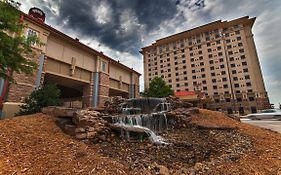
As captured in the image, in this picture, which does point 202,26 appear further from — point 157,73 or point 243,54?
point 157,73

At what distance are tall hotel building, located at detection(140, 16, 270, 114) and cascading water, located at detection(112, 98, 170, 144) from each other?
1332 inches

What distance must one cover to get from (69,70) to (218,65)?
5173cm

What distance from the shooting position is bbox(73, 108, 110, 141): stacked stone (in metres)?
6.63

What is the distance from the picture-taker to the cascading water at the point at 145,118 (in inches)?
292

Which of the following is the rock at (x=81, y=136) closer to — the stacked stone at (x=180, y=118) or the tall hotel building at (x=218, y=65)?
the stacked stone at (x=180, y=118)

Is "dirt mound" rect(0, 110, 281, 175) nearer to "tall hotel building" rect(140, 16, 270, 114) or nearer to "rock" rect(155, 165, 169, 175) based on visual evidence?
"rock" rect(155, 165, 169, 175)

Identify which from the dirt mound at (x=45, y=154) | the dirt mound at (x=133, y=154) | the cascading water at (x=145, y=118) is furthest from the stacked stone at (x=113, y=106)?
the dirt mound at (x=45, y=154)

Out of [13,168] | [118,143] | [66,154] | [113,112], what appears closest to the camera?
[13,168]

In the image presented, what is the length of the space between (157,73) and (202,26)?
84.7 feet

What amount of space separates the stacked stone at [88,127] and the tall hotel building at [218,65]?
40.8 meters

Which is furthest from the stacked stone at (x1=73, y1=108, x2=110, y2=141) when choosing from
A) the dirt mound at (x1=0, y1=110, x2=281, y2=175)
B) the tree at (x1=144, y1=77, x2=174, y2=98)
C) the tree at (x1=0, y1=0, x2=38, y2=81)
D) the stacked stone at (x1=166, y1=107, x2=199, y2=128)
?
the tree at (x1=144, y1=77, x2=174, y2=98)

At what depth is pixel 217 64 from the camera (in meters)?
53.4


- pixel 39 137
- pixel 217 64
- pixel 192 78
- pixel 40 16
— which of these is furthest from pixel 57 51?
pixel 217 64

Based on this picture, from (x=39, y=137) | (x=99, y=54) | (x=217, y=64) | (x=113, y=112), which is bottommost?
(x=39, y=137)
